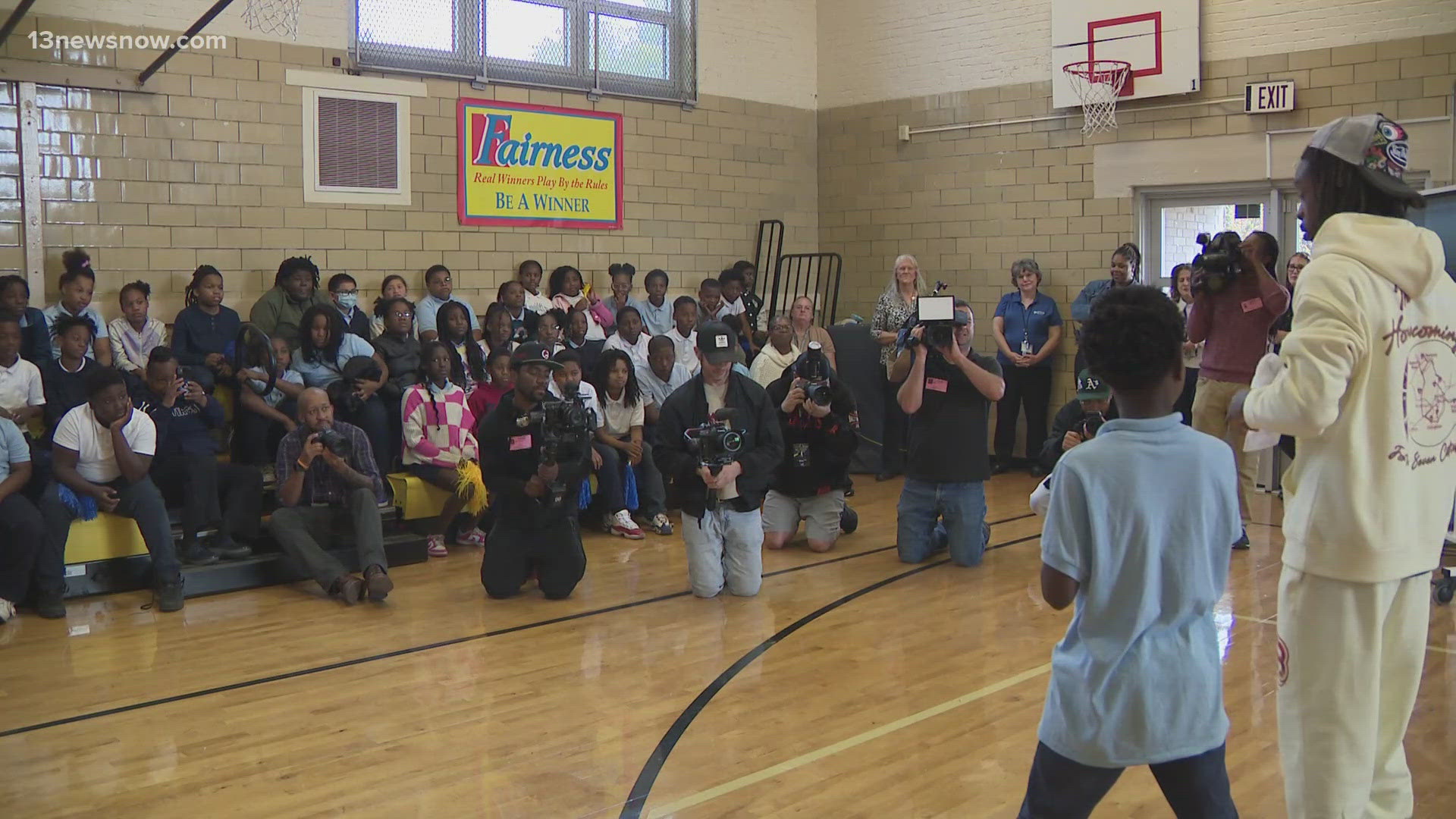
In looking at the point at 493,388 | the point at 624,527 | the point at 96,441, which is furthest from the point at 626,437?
the point at 96,441

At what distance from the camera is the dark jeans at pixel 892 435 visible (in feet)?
33.0

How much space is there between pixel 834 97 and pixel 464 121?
4.02m

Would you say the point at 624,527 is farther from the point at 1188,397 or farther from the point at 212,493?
the point at 1188,397

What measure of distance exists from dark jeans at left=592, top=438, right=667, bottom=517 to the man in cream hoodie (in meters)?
5.52

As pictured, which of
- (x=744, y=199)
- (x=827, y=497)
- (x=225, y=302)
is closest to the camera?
(x=827, y=497)

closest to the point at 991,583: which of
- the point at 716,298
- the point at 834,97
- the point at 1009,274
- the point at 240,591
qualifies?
the point at 240,591

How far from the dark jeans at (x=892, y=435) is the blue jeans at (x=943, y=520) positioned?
3161 millimetres

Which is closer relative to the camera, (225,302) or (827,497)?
(827,497)

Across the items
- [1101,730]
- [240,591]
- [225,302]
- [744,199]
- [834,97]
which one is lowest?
[240,591]

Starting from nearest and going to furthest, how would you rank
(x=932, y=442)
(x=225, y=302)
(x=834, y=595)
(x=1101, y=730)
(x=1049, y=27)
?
1. (x=1101, y=730)
2. (x=834, y=595)
3. (x=932, y=442)
4. (x=225, y=302)
5. (x=1049, y=27)

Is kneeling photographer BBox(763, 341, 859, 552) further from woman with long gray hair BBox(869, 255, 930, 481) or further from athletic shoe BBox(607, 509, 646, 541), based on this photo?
woman with long gray hair BBox(869, 255, 930, 481)

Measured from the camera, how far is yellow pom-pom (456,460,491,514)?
714 cm

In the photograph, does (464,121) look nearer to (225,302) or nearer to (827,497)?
(225,302)

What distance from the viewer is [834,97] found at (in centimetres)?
1212
